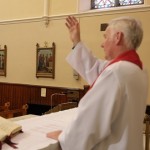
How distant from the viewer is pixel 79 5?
23.5 ft

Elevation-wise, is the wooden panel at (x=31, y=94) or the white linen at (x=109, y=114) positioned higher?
the white linen at (x=109, y=114)

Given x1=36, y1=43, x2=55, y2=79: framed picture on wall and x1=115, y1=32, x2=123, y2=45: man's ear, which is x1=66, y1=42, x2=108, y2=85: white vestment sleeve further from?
x1=36, y1=43, x2=55, y2=79: framed picture on wall

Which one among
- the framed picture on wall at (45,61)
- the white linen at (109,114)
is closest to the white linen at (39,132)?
the white linen at (109,114)

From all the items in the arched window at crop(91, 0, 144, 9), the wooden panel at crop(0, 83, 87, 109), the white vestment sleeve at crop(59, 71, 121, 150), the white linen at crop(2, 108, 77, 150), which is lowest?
the wooden panel at crop(0, 83, 87, 109)

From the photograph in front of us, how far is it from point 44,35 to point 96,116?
6.11 metres

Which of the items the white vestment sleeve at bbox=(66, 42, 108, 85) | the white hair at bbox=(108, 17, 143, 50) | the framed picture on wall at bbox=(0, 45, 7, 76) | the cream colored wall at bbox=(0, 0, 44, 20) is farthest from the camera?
the framed picture on wall at bbox=(0, 45, 7, 76)

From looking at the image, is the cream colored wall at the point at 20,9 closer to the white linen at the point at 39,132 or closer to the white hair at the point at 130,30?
the white linen at the point at 39,132

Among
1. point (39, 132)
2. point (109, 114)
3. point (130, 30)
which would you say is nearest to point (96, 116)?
point (109, 114)

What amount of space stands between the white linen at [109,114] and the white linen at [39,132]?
12cm

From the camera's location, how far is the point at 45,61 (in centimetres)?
766

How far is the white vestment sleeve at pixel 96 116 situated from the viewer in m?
1.78

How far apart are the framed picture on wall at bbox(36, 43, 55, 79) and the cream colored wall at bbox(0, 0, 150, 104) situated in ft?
0.35

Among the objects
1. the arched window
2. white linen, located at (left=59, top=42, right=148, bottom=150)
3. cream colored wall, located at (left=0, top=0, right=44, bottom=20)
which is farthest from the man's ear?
cream colored wall, located at (left=0, top=0, right=44, bottom=20)

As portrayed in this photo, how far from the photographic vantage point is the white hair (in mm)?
1911
